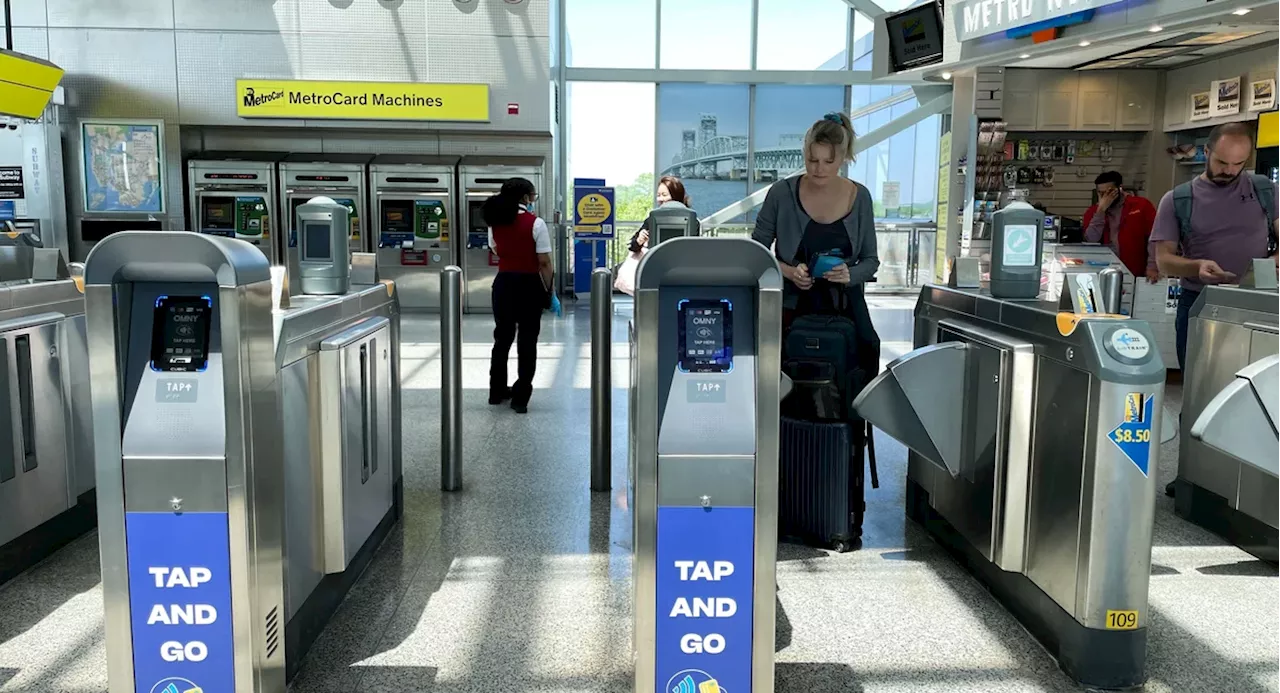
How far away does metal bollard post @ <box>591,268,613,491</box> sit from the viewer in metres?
4.24

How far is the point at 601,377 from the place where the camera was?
4.38 m

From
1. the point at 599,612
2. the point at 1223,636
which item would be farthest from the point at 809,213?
the point at 1223,636

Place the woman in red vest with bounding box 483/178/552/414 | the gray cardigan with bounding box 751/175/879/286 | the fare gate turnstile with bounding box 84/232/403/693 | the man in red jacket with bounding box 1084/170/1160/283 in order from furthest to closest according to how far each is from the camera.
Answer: the man in red jacket with bounding box 1084/170/1160/283
the woman in red vest with bounding box 483/178/552/414
the gray cardigan with bounding box 751/175/879/286
the fare gate turnstile with bounding box 84/232/403/693

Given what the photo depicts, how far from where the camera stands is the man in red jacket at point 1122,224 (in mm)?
7422

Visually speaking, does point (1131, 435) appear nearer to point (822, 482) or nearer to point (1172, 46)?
point (822, 482)

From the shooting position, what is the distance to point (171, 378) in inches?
82.3

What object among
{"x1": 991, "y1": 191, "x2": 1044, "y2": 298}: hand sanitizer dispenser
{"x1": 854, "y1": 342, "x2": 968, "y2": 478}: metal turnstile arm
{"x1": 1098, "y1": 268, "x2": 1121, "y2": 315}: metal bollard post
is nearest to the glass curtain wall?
{"x1": 991, "y1": 191, "x2": 1044, "y2": 298}: hand sanitizer dispenser

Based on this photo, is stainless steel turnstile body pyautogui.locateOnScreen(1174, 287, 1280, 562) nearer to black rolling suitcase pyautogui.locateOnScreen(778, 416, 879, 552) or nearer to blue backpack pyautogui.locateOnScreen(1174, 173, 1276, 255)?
blue backpack pyautogui.locateOnScreen(1174, 173, 1276, 255)

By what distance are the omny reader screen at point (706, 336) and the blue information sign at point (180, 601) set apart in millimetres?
1063

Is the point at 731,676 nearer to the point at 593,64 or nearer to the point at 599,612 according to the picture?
the point at 599,612

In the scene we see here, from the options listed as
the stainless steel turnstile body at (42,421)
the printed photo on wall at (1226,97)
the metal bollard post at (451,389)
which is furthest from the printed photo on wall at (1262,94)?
the stainless steel turnstile body at (42,421)

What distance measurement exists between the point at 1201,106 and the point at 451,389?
26.0 feet

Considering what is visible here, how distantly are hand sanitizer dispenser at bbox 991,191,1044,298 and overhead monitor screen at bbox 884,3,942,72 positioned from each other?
688 cm

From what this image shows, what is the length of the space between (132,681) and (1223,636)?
292cm
